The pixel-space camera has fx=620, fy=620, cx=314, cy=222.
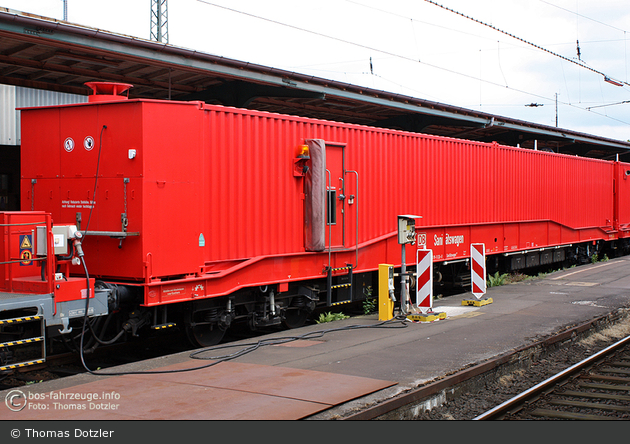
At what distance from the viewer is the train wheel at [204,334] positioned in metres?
9.30

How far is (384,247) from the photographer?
12.7m

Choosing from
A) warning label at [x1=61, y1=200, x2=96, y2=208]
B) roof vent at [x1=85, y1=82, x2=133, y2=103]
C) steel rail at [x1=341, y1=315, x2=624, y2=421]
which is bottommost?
steel rail at [x1=341, y1=315, x2=624, y2=421]

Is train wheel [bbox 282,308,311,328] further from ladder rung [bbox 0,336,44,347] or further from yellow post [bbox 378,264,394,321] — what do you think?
ladder rung [bbox 0,336,44,347]

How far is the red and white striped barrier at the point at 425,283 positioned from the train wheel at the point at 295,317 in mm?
2019

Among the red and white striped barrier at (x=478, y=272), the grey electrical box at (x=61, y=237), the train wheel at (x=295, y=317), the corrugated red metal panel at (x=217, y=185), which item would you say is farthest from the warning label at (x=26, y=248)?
the red and white striped barrier at (x=478, y=272)

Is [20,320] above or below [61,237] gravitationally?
below

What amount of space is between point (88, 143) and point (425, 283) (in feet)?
19.6

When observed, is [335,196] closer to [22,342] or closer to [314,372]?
[314,372]

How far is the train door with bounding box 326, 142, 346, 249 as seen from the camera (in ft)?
36.7

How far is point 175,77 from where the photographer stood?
1386cm

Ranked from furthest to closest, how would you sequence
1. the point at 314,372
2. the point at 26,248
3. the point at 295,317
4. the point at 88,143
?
1. the point at 295,317
2. the point at 88,143
3. the point at 26,248
4. the point at 314,372

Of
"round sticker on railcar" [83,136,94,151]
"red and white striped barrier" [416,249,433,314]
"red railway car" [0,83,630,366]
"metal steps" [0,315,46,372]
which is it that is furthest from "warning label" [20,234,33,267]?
"red and white striped barrier" [416,249,433,314]

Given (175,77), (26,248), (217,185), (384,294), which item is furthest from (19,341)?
(175,77)

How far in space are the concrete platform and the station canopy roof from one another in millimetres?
5864
